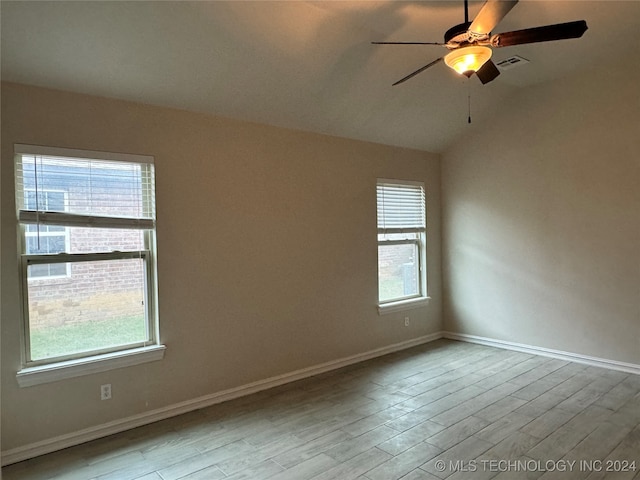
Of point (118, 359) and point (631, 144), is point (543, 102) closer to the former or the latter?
point (631, 144)

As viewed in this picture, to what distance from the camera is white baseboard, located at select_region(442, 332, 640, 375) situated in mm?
4244

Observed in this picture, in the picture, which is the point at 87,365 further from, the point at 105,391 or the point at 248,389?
the point at 248,389

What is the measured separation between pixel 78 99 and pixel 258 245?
5.91 feet

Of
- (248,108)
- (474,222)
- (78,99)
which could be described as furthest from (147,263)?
(474,222)

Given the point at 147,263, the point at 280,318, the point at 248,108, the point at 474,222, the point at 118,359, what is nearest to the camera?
the point at 118,359

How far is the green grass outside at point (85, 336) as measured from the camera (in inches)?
115

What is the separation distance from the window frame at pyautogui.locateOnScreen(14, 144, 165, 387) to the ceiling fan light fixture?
230 centimetres

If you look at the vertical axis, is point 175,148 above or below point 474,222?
above

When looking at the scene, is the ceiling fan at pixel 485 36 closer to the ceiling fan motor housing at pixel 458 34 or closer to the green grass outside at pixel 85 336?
the ceiling fan motor housing at pixel 458 34

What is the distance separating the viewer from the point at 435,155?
566cm

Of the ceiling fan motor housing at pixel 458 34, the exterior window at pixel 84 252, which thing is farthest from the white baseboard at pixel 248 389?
the ceiling fan motor housing at pixel 458 34

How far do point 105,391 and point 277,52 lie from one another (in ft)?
9.23

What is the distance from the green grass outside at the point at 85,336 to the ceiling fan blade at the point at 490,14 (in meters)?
3.09

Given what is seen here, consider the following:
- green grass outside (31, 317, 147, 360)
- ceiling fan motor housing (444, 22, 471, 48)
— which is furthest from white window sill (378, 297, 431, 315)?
ceiling fan motor housing (444, 22, 471, 48)
